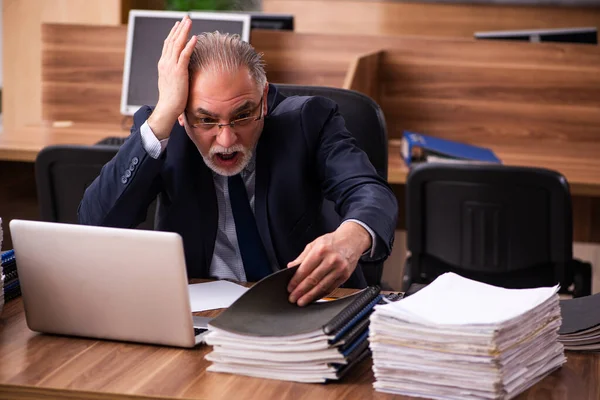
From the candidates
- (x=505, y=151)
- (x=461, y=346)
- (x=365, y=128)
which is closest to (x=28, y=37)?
(x=505, y=151)

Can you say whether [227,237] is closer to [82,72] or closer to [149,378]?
[149,378]

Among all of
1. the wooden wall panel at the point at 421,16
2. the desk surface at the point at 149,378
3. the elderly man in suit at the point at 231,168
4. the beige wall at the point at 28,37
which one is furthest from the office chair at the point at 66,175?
the wooden wall panel at the point at 421,16

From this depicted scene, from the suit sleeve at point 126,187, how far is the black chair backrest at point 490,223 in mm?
984

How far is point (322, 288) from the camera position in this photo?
55.7 inches

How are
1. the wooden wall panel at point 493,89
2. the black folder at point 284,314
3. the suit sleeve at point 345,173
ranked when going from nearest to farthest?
the black folder at point 284,314
the suit sleeve at point 345,173
the wooden wall panel at point 493,89

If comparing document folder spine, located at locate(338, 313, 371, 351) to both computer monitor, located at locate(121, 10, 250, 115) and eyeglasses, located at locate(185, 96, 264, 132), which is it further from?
computer monitor, located at locate(121, 10, 250, 115)

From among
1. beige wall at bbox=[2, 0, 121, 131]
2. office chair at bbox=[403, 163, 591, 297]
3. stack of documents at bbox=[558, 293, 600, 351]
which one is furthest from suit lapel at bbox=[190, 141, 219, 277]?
beige wall at bbox=[2, 0, 121, 131]

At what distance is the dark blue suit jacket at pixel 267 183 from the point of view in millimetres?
1857

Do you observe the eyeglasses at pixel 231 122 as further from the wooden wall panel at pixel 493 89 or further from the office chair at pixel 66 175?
the wooden wall panel at pixel 493 89

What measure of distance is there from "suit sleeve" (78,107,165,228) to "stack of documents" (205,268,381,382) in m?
0.55

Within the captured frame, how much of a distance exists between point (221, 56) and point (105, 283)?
569mm

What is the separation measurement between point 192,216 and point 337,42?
1885 millimetres

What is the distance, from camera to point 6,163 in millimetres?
3463

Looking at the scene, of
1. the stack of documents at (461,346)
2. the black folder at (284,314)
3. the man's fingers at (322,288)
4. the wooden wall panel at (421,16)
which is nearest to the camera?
the stack of documents at (461,346)
